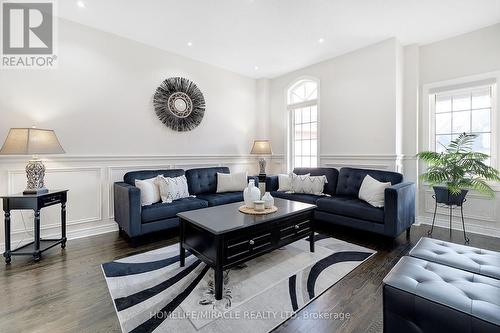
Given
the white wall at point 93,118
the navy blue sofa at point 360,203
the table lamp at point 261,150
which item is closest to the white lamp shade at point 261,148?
the table lamp at point 261,150

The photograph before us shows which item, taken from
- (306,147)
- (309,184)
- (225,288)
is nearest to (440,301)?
(225,288)

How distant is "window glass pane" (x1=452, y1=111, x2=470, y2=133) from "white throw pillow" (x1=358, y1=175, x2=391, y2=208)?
1.55m

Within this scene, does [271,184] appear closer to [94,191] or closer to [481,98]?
[94,191]

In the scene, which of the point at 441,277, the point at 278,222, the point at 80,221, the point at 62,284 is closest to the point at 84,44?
the point at 80,221

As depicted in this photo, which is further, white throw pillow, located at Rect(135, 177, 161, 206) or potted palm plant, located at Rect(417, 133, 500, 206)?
white throw pillow, located at Rect(135, 177, 161, 206)

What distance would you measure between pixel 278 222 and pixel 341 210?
1.28 metres

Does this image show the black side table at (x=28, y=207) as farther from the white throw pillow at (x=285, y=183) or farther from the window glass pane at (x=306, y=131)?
the window glass pane at (x=306, y=131)

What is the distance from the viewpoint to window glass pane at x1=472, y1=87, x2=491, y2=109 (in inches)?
128

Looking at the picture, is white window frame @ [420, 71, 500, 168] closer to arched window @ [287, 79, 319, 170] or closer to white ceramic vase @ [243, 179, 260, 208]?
arched window @ [287, 79, 319, 170]

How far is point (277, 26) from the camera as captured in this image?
10.5 feet

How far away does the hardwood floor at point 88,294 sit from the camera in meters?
1.55

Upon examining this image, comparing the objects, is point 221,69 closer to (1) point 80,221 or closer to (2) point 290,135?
(2) point 290,135

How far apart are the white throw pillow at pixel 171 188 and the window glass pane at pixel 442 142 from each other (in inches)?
156

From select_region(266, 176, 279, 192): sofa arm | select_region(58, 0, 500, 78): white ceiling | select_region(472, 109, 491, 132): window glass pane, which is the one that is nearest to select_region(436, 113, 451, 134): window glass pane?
select_region(472, 109, 491, 132): window glass pane
